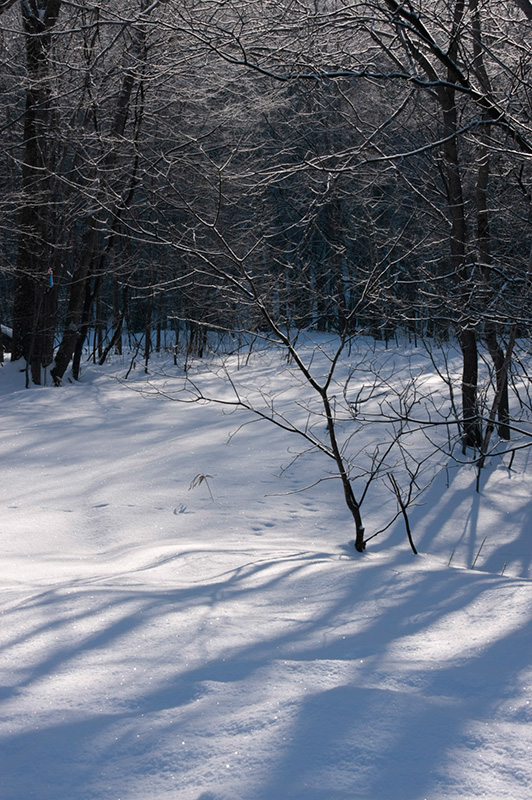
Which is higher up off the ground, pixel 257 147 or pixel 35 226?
pixel 257 147

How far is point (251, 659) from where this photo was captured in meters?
2.04

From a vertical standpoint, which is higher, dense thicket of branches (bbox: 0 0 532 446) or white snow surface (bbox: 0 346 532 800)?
dense thicket of branches (bbox: 0 0 532 446)

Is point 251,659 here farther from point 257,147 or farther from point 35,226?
point 35,226

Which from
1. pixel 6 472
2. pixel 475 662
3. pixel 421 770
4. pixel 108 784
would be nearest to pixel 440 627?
pixel 475 662

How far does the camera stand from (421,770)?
58.0 inches

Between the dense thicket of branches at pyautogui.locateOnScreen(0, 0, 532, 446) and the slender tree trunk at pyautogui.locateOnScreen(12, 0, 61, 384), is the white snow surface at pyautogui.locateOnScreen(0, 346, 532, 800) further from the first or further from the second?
the slender tree trunk at pyautogui.locateOnScreen(12, 0, 61, 384)

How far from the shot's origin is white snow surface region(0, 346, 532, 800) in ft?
4.78

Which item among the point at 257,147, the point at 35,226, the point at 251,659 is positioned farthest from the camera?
the point at 35,226

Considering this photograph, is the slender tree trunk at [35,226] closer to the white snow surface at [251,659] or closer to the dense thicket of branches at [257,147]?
the dense thicket of branches at [257,147]

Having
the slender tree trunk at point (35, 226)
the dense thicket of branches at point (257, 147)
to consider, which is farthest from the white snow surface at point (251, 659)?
the slender tree trunk at point (35, 226)

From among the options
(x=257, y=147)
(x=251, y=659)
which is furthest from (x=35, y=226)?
(x=251, y=659)

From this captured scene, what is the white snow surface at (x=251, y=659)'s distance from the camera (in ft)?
4.78

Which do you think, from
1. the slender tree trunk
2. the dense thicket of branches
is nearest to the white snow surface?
the dense thicket of branches

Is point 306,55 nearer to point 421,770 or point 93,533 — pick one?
point 93,533
